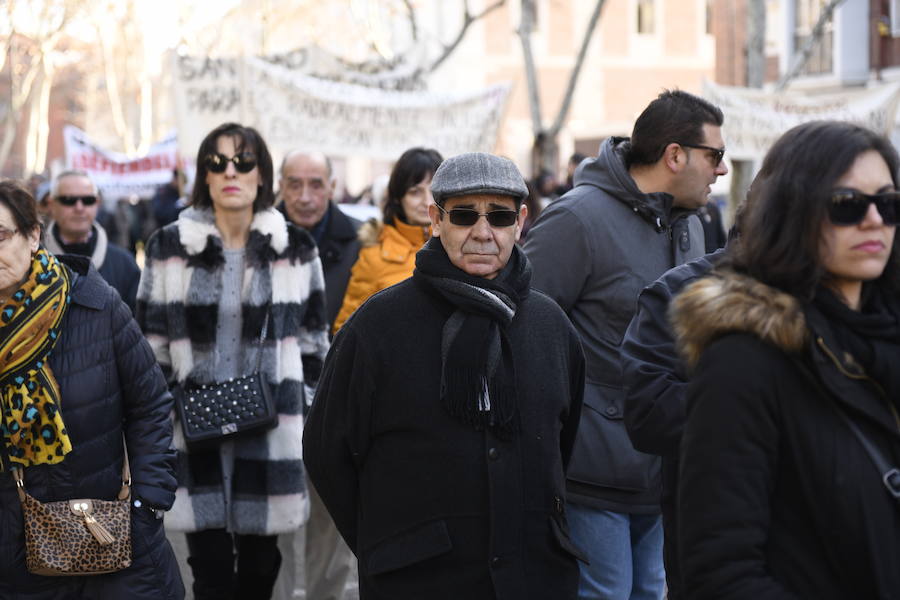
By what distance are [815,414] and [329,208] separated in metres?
4.89

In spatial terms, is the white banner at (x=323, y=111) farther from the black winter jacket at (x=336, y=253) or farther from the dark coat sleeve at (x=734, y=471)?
the dark coat sleeve at (x=734, y=471)

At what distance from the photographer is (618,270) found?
4559 mm

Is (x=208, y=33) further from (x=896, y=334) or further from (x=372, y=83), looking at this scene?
(x=896, y=334)

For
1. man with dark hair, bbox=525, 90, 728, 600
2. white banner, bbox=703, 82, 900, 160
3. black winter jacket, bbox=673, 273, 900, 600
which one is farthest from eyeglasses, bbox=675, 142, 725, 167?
white banner, bbox=703, 82, 900, 160

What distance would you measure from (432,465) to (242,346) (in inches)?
86.7

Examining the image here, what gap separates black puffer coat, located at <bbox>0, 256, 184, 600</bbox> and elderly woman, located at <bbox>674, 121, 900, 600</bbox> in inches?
87.4

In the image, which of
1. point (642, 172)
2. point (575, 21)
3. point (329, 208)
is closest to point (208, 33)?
point (575, 21)

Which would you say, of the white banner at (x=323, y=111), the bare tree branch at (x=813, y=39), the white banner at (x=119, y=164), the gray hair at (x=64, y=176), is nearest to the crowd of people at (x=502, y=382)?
the gray hair at (x=64, y=176)

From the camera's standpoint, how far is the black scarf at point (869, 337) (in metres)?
2.53

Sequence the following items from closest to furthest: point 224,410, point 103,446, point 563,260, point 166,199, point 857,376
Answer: point 857,376, point 103,446, point 563,260, point 224,410, point 166,199

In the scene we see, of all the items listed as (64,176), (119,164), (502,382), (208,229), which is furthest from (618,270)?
(119,164)

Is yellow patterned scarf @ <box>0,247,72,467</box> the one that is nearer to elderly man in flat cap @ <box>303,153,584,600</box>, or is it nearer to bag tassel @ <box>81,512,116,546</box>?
bag tassel @ <box>81,512,116,546</box>

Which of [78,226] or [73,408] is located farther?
[78,226]

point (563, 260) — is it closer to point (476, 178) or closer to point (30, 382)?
point (476, 178)
